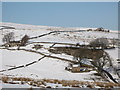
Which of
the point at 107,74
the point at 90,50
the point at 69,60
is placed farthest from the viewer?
the point at 90,50

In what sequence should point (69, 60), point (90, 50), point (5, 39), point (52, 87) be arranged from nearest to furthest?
point (52, 87), point (69, 60), point (90, 50), point (5, 39)

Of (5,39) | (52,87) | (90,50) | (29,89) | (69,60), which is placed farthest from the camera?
(5,39)

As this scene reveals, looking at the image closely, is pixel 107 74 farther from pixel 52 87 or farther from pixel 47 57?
pixel 52 87

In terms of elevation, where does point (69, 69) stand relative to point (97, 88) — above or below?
below

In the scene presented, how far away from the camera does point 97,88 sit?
17.1ft

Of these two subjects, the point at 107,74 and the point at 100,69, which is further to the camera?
the point at 100,69

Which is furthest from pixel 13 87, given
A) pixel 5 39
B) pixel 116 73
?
pixel 5 39

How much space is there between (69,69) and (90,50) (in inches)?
486

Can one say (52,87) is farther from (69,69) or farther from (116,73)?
(116,73)

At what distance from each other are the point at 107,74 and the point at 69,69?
333 cm

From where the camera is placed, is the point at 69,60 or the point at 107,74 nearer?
the point at 107,74

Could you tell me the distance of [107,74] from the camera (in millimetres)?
16406

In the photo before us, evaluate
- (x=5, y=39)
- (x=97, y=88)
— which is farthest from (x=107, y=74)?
(x=5, y=39)

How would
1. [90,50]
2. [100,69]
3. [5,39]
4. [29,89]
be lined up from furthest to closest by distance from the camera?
[5,39] < [90,50] < [100,69] < [29,89]
